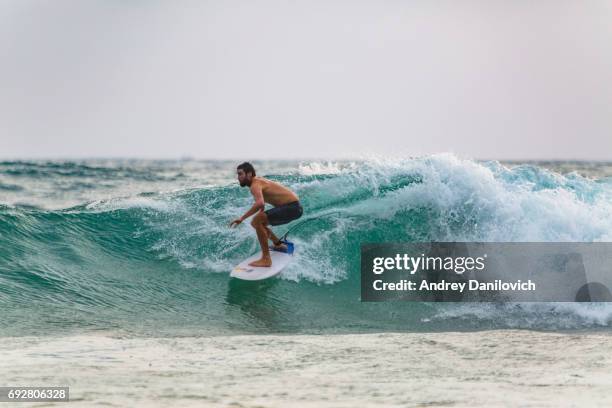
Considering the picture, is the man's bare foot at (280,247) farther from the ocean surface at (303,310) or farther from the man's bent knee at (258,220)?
the man's bent knee at (258,220)

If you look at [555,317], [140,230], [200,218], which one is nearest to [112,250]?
[140,230]

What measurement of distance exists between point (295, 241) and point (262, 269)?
1.38 m

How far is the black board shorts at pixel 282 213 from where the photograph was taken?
8.84 meters

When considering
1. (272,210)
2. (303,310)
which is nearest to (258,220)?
(272,210)

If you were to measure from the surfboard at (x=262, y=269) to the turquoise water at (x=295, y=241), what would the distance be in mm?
237

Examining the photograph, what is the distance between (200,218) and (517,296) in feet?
18.1

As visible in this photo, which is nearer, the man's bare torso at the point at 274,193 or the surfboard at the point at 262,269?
the man's bare torso at the point at 274,193

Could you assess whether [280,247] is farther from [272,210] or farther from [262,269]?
[272,210]

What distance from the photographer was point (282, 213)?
8.91 meters

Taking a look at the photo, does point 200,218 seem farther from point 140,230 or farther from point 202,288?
point 202,288

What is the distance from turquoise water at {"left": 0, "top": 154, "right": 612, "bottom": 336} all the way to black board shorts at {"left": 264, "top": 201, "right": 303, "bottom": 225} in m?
1.07

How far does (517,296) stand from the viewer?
354 inches

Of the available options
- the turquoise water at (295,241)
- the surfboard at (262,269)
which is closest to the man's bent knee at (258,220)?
the surfboard at (262,269)

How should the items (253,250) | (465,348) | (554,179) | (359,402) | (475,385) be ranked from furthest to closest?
1. (554,179)
2. (253,250)
3. (465,348)
4. (475,385)
5. (359,402)
